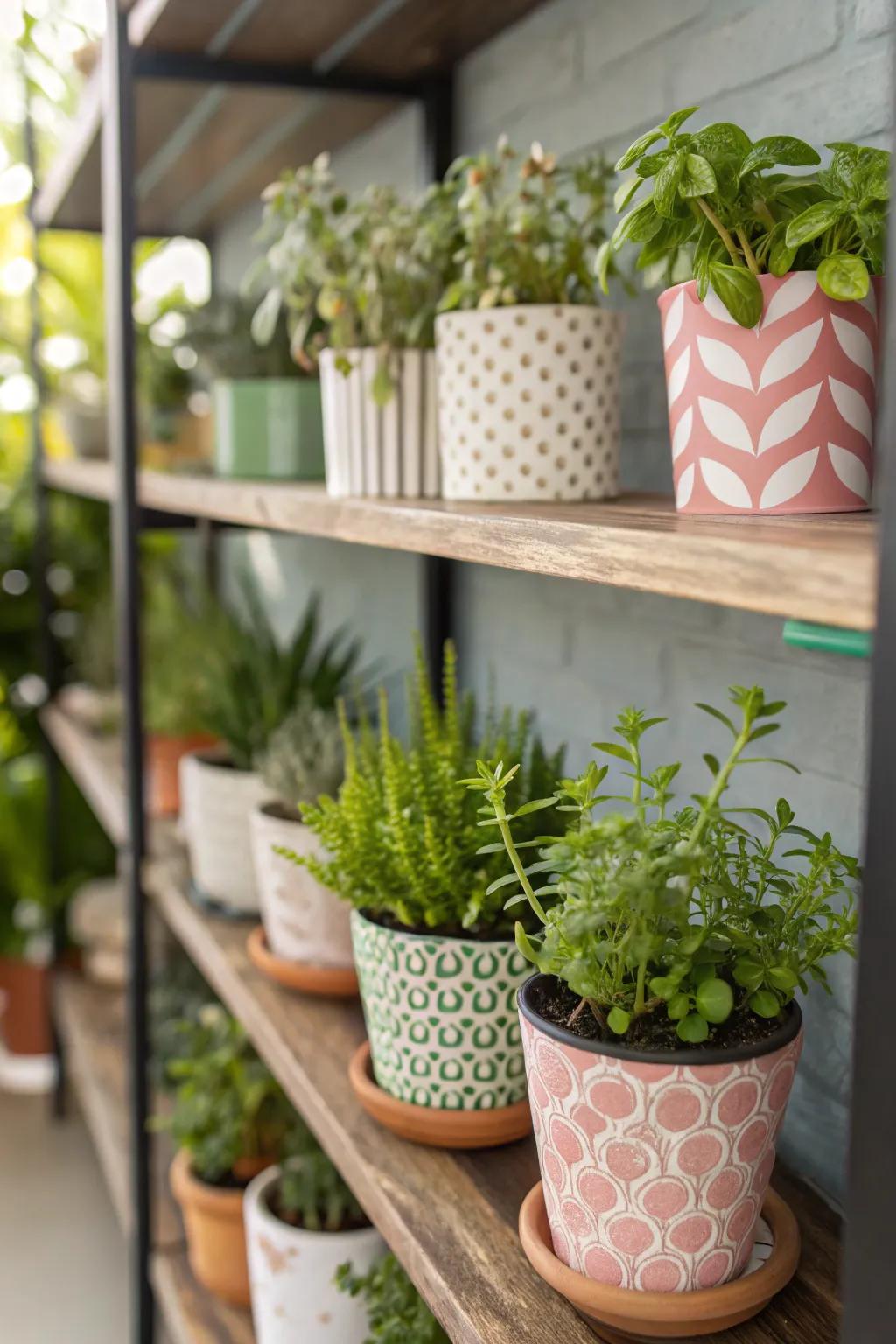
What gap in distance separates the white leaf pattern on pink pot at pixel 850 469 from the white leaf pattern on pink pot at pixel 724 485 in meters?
0.05

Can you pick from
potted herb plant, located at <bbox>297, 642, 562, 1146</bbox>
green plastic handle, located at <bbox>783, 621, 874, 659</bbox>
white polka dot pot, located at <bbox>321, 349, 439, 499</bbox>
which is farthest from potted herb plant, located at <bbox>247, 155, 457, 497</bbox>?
green plastic handle, located at <bbox>783, 621, 874, 659</bbox>

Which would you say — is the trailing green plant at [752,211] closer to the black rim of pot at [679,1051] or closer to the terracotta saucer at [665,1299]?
the black rim of pot at [679,1051]

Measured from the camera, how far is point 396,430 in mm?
1055

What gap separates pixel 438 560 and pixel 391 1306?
2.60 ft

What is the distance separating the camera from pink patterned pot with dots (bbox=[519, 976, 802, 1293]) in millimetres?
665

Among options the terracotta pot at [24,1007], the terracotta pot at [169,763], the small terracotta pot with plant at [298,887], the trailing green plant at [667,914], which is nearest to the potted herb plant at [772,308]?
the trailing green plant at [667,914]

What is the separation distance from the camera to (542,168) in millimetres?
937

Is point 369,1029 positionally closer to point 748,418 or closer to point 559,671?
point 559,671

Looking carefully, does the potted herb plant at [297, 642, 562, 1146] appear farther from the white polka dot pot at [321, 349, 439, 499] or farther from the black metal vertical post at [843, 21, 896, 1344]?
the black metal vertical post at [843, 21, 896, 1344]

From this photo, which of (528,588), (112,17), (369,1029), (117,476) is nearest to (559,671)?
(528,588)

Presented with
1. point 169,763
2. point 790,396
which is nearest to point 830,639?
point 790,396

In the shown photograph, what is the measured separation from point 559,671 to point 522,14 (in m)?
0.65

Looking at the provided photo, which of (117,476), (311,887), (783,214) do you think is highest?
(783,214)

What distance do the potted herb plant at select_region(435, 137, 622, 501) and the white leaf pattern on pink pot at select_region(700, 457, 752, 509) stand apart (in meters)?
0.23
